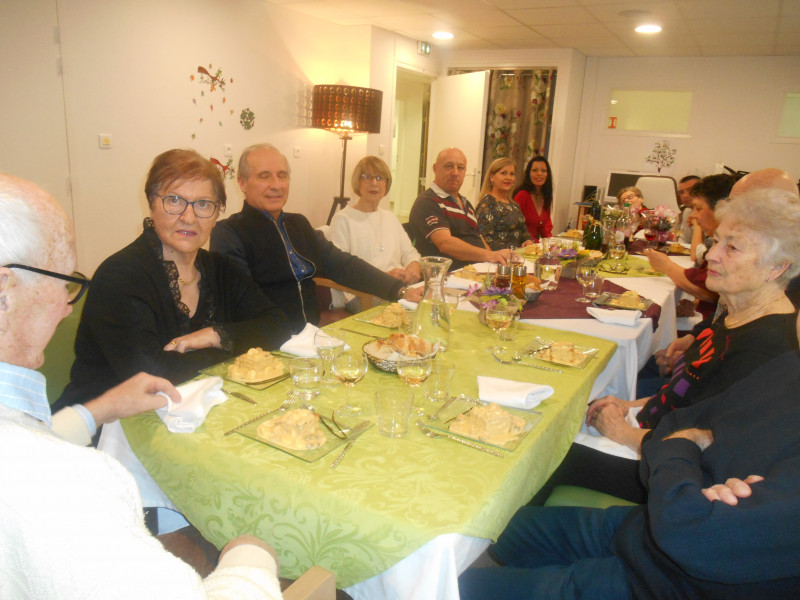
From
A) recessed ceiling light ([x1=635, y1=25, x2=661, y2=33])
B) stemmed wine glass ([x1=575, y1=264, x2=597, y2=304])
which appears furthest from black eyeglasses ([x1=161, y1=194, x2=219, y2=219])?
recessed ceiling light ([x1=635, y1=25, x2=661, y2=33])

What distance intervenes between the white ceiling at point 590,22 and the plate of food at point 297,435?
432cm

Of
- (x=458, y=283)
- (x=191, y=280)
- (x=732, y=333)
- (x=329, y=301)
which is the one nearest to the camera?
(x=732, y=333)

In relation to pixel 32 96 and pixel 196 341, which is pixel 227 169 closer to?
pixel 32 96

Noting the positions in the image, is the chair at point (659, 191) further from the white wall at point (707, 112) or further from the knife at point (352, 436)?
the knife at point (352, 436)

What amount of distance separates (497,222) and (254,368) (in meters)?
3.15

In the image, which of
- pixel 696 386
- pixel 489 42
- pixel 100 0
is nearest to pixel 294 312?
pixel 696 386

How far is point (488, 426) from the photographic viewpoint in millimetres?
1195

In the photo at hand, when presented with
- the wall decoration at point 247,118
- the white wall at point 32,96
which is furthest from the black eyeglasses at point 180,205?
the wall decoration at point 247,118

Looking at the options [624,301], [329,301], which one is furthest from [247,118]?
[624,301]

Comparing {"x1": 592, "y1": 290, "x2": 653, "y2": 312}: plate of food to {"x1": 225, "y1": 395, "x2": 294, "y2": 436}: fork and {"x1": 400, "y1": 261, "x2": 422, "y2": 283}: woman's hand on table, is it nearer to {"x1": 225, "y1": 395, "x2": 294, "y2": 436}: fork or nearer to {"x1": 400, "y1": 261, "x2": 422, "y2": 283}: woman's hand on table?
{"x1": 400, "y1": 261, "x2": 422, "y2": 283}: woman's hand on table

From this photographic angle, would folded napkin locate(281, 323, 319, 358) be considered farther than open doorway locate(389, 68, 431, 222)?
No

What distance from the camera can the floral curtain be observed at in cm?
723

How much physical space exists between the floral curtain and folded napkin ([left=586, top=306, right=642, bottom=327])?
545 cm

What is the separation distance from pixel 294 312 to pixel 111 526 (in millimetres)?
1943
